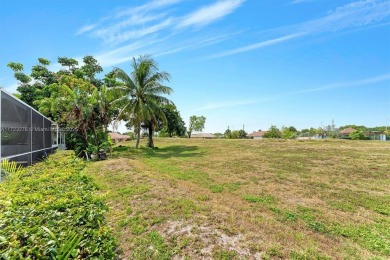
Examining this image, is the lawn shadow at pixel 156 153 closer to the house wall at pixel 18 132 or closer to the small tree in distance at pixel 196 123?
the house wall at pixel 18 132

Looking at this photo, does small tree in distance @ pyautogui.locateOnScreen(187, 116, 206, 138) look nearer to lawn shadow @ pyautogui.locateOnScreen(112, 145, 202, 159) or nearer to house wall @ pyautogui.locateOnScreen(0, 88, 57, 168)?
lawn shadow @ pyautogui.locateOnScreen(112, 145, 202, 159)

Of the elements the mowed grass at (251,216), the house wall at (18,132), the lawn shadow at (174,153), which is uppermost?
the house wall at (18,132)

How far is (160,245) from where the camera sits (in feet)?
11.2

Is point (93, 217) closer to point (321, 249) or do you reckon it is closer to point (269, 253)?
point (269, 253)

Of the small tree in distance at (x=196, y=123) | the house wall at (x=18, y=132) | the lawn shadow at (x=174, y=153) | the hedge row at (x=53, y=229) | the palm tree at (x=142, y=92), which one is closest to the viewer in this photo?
the hedge row at (x=53, y=229)

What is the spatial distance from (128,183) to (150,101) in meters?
13.1

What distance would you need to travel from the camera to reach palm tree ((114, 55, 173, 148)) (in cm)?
1833

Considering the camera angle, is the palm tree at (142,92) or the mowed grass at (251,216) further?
the palm tree at (142,92)

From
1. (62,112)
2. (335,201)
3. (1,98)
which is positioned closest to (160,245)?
(335,201)

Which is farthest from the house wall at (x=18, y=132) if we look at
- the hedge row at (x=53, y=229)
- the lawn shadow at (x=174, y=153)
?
the lawn shadow at (x=174, y=153)

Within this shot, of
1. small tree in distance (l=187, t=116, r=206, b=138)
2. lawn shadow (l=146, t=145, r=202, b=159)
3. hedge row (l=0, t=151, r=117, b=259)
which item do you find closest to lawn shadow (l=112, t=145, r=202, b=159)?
lawn shadow (l=146, t=145, r=202, b=159)

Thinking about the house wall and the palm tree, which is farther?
the palm tree

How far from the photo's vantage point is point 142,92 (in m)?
18.9

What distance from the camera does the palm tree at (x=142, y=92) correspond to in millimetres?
18328
